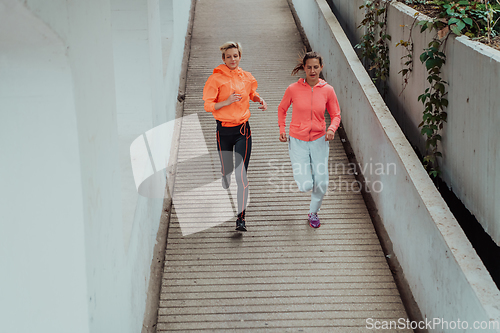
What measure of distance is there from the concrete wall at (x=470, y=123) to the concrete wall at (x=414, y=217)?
0.89 feet

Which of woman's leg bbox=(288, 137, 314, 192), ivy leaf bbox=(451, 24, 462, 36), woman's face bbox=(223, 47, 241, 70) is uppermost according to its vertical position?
ivy leaf bbox=(451, 24, 462, 36)

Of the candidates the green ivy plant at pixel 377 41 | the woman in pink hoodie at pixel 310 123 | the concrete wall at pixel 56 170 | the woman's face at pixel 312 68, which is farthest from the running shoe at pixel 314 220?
the concrete wall at pixel 56 170

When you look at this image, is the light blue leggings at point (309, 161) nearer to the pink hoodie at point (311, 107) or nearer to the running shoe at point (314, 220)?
the pink hoodie at point (311, 107)

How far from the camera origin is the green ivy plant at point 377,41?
5805 mm

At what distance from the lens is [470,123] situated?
145 inches

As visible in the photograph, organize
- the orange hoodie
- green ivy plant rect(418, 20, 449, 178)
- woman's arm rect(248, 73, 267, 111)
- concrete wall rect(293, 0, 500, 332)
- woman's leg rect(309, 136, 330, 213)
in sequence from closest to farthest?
1. concrete wall rect(293, 0, 500, 332)
2. green ivy plant rect(418, 20, 449, 178)
3. the orange hoodie
4. woman's leg rect(309, 136, 330, 213)
5. woman's arm rect(248, 73, 267, 111)

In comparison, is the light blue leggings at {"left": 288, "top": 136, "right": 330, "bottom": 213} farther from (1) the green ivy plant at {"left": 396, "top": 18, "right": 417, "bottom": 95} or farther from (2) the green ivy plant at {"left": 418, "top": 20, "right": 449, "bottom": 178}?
(1) the green ivy plant at {"left": 396, "top": 18, "right": 417, "bottom": 95}

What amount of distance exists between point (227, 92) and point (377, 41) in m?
2.66

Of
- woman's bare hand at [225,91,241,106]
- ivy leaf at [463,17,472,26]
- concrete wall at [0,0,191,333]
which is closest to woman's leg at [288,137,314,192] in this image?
woman's bare hand at [225,91,241,106]

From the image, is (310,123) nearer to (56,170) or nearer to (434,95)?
(434,95)

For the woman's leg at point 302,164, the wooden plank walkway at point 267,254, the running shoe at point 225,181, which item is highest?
the woman's leg at point 302,164

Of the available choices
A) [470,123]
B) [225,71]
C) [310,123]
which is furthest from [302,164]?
[470,123]

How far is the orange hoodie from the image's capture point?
4.36 m

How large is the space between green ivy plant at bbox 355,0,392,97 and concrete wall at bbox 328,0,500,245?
0.86 m
